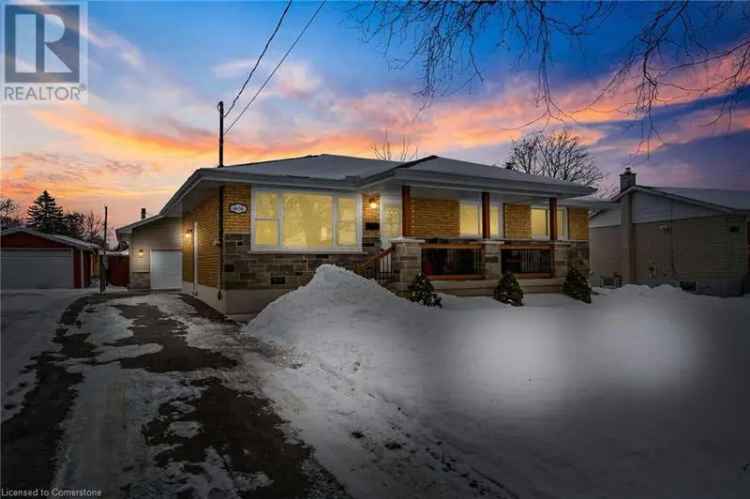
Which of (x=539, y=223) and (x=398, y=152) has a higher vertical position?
(x=398, y=152)

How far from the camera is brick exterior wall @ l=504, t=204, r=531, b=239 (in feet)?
53.6

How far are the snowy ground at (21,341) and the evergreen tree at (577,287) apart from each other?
12021 mm

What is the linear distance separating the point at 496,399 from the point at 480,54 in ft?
11.6

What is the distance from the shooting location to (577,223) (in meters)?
18.2

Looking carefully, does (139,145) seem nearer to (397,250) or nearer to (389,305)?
(397,250)

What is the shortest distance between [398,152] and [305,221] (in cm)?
2377

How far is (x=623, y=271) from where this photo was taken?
23156 mm

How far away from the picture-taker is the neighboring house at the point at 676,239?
1880 centimetres

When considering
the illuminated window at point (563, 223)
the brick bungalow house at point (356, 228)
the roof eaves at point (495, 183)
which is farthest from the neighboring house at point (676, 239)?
the brick bungalow house at point (356, 228)

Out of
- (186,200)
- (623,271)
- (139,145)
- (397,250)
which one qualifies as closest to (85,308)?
(186,200)

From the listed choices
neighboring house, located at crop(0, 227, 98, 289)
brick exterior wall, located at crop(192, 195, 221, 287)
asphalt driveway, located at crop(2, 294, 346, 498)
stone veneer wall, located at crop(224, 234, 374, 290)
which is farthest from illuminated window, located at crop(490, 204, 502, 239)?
neighboring house, located at crop(0, 227, 98, 289)

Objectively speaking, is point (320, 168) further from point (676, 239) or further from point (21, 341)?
point (676, 239)

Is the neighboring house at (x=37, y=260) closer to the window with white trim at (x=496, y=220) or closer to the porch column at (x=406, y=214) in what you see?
the porch column at (x=406, y=214)

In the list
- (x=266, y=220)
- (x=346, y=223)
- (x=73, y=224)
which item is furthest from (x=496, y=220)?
(x=73, y=224)
